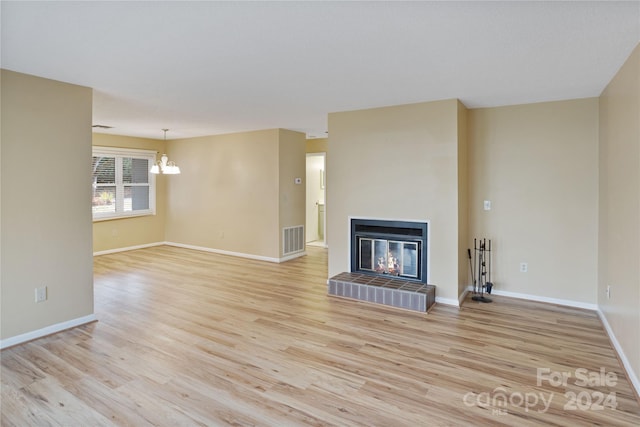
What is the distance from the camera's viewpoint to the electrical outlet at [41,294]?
3.34 metres

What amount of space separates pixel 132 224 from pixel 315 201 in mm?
4070

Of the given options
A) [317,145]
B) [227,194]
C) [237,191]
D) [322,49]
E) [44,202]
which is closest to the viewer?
[322,49]

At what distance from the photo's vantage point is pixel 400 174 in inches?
178

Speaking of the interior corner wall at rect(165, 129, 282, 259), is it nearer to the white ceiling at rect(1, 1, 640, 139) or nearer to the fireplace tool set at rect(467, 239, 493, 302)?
the white ceiling at rect(1, 1, 640, 139)

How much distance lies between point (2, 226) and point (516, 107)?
215 inches

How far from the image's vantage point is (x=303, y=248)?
7.28m

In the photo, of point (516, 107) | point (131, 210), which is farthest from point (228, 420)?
point (131, 210)

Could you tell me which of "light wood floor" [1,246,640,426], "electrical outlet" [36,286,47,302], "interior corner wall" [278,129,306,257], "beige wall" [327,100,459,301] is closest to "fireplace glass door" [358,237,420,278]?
"beige wall" [327,100,459,301]

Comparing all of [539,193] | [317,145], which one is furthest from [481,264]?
[317,145]

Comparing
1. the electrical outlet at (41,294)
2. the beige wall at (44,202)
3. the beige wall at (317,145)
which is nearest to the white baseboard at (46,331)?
the beige wall at (44,202)

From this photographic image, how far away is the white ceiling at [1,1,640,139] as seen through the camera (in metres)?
2.08

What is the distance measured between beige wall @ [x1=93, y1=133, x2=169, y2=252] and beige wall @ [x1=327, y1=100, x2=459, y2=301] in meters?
4.83

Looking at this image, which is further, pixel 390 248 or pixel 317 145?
pixel 317 145

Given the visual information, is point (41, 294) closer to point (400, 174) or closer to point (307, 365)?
point (307, 365)
